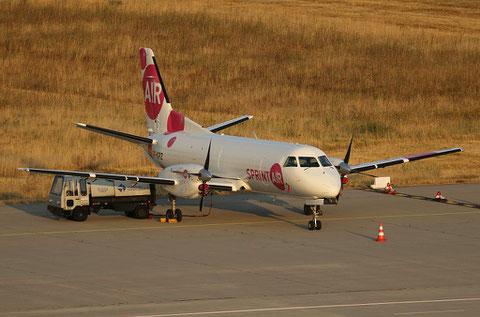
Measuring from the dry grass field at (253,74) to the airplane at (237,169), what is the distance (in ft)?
44.2

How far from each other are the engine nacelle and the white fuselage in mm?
1853

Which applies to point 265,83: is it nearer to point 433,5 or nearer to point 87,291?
point 433,5

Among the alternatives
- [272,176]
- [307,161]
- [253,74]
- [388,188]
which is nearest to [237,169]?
[272,176]

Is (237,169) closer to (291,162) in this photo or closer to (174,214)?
(291,162)

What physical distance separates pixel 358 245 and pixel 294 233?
2985 millimetres

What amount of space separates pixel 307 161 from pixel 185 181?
15.3 feet

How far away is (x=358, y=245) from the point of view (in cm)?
2855

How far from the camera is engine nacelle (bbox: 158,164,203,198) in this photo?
3234cm

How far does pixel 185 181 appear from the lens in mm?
32469

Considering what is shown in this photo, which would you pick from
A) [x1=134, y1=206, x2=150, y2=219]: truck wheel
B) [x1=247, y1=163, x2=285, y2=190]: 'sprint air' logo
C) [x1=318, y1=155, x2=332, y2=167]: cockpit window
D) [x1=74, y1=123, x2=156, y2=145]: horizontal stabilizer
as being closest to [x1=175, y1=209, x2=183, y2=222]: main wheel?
[x1=134, y1=206, x2=150, y2=219]: truck wheel

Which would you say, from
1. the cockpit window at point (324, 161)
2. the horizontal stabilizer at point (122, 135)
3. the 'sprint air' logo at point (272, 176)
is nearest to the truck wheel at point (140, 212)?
the horizontal stabilizer at point (122, 135)

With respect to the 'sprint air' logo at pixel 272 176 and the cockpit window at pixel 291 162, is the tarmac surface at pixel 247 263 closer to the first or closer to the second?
the 'sprint air' logo at pixel 272 176

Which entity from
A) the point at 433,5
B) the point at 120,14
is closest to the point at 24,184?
the point at 120,14

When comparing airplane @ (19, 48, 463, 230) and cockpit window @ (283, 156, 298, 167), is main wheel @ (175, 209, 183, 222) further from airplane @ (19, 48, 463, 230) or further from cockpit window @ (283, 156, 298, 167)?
cockpit window @ (283, 156, 298, 167)
